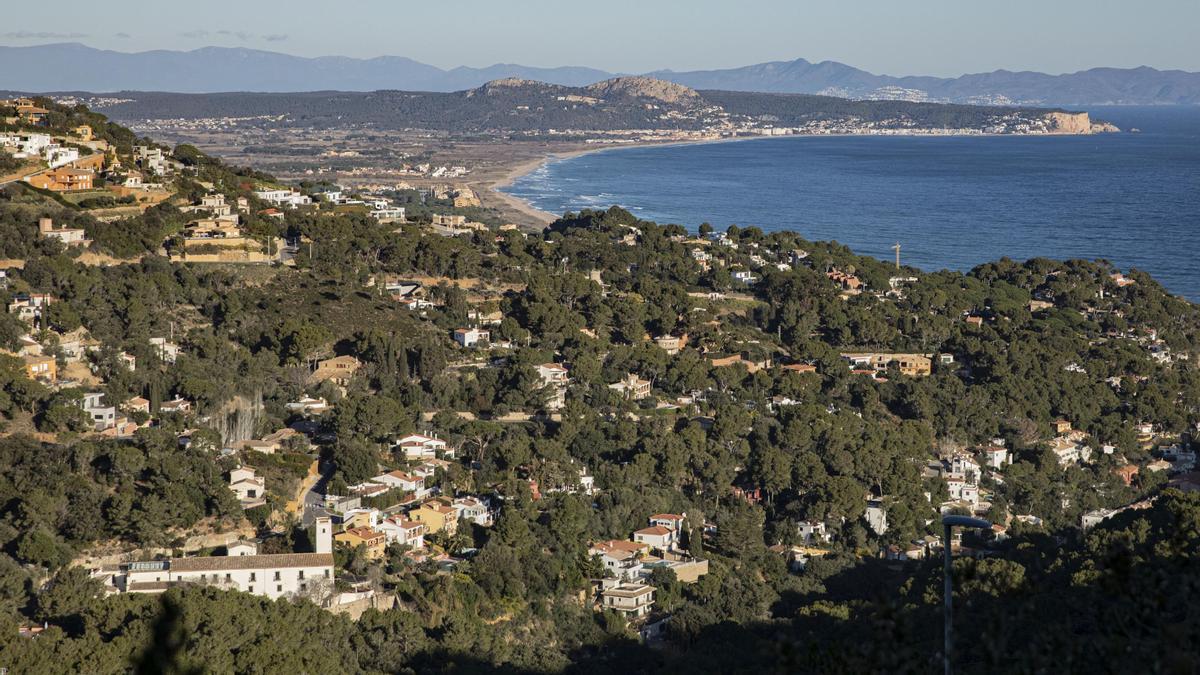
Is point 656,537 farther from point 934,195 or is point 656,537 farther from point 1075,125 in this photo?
point 1075,125

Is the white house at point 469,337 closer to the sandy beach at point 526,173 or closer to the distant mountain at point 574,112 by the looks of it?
the sandy beach at point 526,173

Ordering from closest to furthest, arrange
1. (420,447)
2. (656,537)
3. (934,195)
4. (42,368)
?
(656,537) < (42,368) < (420,447) < (934,195)

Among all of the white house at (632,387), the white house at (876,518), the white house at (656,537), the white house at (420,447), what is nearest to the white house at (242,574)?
the white house at (656,537)

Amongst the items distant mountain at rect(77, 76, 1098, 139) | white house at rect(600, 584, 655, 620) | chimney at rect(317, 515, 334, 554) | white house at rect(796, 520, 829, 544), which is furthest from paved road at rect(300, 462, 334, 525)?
distant mountain at rect(77, 76, 1098, 139)

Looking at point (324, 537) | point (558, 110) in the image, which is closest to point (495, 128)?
point (558, 110)

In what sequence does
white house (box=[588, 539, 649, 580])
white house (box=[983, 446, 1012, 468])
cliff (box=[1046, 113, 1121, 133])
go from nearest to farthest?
white house (box=[588, 539, 649, 580]) → white house (box=[983, 446, 1012, 468]) → cliff (box=[1046, 113, 1121, 133])

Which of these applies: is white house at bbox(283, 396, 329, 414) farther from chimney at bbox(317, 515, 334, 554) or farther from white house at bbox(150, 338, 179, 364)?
chimney at bbox(317, 515, 334, 554)

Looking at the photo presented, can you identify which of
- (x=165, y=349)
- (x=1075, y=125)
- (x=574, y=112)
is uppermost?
(x=574, y=112)
